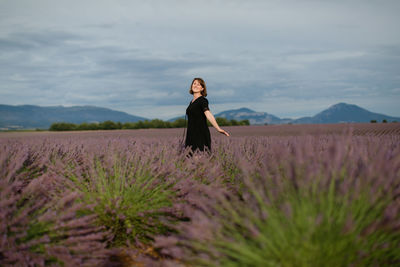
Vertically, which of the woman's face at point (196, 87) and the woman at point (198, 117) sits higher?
the woman's face at point (196, 87)

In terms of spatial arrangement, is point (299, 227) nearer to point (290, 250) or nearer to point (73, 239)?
point (290, 250)

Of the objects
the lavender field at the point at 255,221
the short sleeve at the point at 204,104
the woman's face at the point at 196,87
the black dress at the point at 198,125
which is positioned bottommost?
the lavender field at the point at 255,221

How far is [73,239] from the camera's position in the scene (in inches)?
89.7

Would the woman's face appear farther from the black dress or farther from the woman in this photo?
the black dress

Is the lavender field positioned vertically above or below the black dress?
below

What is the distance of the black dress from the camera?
520 cm

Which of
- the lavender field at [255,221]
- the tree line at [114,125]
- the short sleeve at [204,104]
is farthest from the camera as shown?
the tree line at [114,125]

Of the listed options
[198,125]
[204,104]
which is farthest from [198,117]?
[204,104]

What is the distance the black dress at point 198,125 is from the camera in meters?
5.20

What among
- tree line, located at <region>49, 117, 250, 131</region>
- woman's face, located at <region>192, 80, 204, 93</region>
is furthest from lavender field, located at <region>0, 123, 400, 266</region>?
tree line, located at <region>49, 117, 250, 131</region>

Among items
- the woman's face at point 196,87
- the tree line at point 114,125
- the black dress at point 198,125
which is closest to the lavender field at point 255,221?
the black dress at point 198,125

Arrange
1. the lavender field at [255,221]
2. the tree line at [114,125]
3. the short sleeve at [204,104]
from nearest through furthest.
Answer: the lavender field at [255,221] < the short sleeve at [204,104] < the tree line at [114,125]

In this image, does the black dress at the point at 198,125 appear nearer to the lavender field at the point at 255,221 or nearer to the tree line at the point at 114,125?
the lavender field at the point at 255,221

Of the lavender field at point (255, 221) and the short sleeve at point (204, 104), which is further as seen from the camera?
the short sleeve at point (204, 104)
